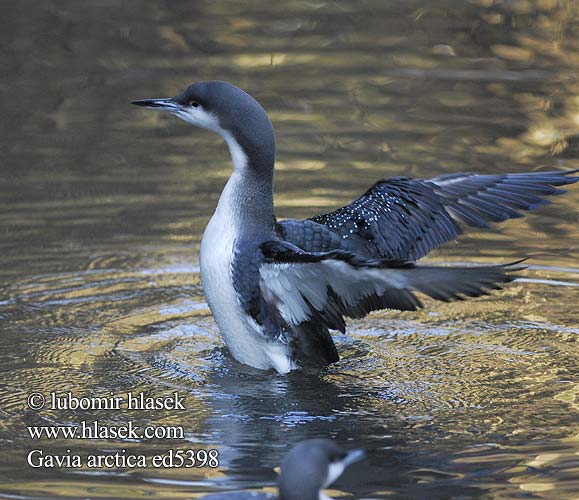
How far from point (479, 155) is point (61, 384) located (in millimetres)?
5257

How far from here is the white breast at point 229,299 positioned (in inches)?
262

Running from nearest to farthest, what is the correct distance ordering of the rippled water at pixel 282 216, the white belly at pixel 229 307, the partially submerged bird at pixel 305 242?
the rippled water at pixel 282 216, the partially submerged bird at pixel 305 242, the white belly at pixel 229 307

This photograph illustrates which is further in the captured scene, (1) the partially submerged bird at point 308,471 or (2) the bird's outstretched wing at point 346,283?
(2) the bird's outstretched wing at point 346,283

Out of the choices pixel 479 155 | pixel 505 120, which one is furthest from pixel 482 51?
pixel 479 155

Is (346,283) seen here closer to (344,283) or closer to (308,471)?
(344,283)

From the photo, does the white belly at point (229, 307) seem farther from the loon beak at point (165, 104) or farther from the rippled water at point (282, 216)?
the loon beak at point (165, 104)

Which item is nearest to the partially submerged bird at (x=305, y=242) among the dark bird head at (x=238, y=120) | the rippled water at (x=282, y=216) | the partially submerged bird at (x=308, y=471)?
the dark bird head at (x=238, y=120)

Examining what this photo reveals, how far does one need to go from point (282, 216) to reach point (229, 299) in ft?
8.55

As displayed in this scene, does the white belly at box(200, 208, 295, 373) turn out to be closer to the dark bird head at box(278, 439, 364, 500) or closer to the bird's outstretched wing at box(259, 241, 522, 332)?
the bird's outstretched wing at box(259, 241, 522, 332)

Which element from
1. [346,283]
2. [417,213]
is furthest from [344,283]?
[417,213]

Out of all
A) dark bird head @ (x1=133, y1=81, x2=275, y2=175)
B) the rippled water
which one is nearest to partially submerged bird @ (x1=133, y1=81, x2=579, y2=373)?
dark bird head @ (x1=133, y1=81, x2=275, y2=175)

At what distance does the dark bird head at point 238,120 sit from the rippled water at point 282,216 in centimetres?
121

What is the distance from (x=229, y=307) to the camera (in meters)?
6.69

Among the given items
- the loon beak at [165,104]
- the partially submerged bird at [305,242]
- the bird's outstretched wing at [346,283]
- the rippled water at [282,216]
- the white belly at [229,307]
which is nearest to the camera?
the bird's outstretched wing at [346,283]
